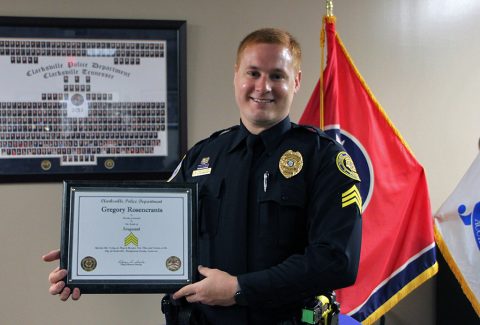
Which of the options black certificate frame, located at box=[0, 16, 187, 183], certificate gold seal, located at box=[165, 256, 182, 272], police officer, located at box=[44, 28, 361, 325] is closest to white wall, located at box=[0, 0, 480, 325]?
black certificate frame, located at box=[0, 16, 187, 183]

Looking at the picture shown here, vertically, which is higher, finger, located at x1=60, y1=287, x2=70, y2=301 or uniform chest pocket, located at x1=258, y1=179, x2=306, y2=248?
uniform chest pocket, located at x1=258, y1=179, x2=306, y2=248

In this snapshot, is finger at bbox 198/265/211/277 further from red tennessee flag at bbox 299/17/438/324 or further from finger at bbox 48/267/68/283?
red tennessee flag at bbox 299/17/438/324

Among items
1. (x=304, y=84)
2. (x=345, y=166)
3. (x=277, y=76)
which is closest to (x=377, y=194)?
(x=304, y=84)

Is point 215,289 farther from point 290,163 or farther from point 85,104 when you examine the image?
point 85,104

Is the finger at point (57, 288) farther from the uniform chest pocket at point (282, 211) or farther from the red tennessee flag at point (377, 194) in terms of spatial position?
the red tennessee flag at point (377, 194)

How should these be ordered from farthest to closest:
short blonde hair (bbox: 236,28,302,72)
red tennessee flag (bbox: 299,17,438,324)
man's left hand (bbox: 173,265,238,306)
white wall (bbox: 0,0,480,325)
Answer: white wall (bbox: 0,0,480,325) → red tennessee flag (bbox: 299,17,438,324) → short blonde hair (bbox: 236,28,302,72) → man's left hand (bbox: 173,265,238,306)

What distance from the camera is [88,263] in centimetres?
117

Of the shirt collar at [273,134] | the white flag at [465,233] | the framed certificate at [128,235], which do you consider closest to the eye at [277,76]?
the shirt collar at [273,134]

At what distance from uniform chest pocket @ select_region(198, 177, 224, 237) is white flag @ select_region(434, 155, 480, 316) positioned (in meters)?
1.36

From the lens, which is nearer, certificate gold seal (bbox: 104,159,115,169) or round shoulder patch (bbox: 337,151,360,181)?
round shoulder patch (bbox: 337,151,360,181)

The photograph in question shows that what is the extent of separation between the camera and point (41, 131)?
2.11m

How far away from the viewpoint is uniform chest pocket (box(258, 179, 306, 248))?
3.70 feet

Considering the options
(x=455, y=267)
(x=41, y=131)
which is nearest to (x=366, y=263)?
(x=455, y=267)

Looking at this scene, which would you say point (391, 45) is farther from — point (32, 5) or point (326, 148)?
point (32, 5)
